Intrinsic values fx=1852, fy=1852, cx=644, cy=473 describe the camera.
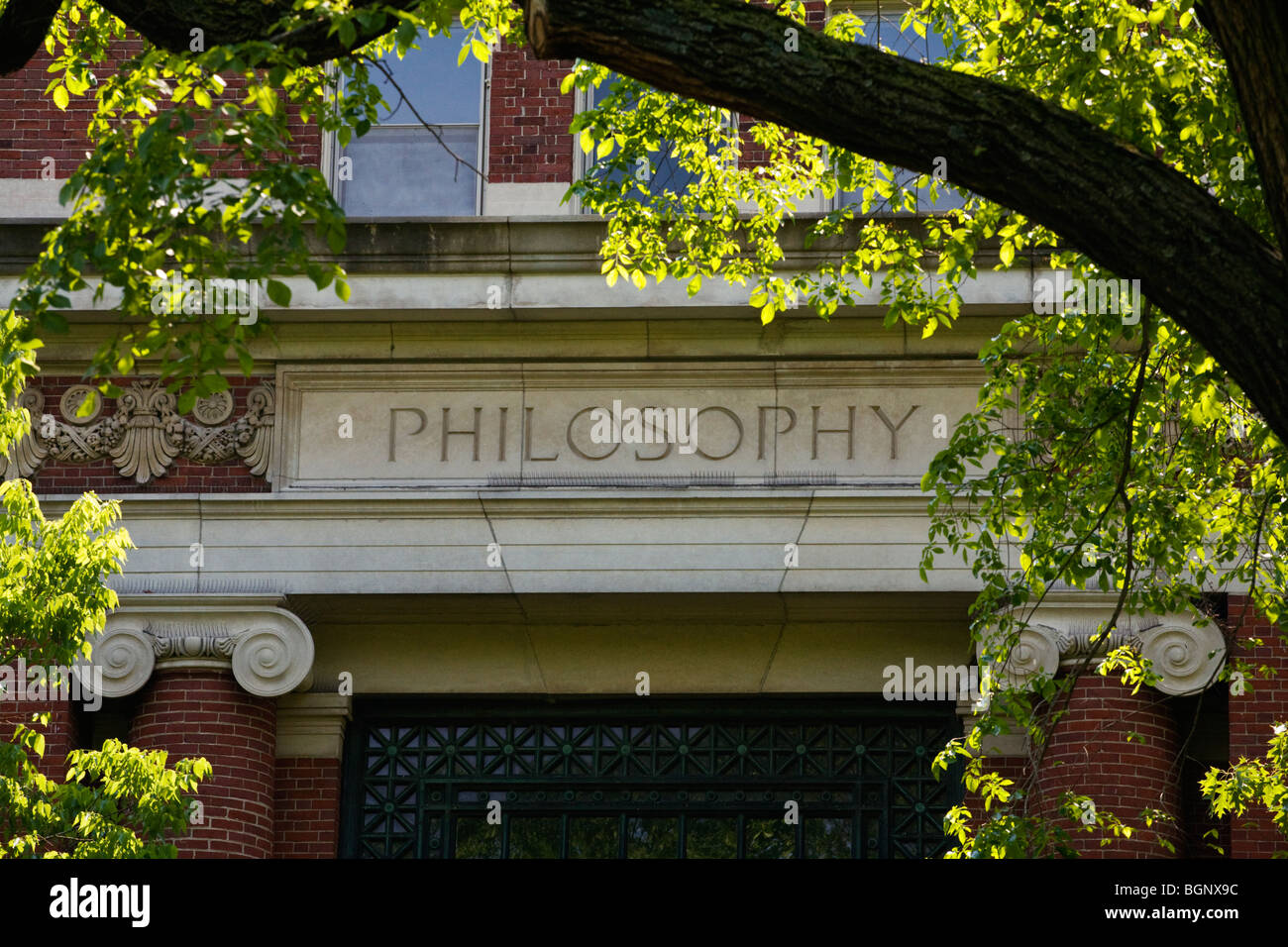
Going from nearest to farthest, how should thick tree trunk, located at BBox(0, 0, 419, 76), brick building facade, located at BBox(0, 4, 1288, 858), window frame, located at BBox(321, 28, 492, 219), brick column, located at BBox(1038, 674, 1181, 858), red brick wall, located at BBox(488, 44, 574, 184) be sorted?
thick tree trunk, located at BBox(0, 0, 419, 76) < brick column, located at BBox(1038, 674, 1181, 858) < brick building facade, located at BBox(0, 4, 1288, 858) < red brick wall, located at BBox(488, 44, 574, 184) < window frame, located at BBox(321, 28, 492, 219)

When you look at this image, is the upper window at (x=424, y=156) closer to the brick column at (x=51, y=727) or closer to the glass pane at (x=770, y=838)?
the brick column at (x=51, y=727)

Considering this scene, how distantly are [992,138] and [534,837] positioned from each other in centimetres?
845

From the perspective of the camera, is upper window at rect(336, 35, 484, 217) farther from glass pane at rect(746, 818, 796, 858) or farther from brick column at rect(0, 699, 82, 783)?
glass pane at rect(746, 818, 796, 858)

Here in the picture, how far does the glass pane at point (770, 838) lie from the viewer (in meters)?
12.9

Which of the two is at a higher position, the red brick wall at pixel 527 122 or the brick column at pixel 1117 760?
the red brick wall at pixel 527 122

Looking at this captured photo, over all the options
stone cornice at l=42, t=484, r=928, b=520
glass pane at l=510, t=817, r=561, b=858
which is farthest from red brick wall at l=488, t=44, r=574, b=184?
glass pane at l=510, t=817, r=561, b=858

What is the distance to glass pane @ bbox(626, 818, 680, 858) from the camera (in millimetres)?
13008

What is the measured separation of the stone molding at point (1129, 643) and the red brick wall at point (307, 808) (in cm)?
462

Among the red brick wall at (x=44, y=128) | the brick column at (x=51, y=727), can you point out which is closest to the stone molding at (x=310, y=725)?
the brick column at (x=51, y=727)

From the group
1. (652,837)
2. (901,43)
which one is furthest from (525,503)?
(901,43)

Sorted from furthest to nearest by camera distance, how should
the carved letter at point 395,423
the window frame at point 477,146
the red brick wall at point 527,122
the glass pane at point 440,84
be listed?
the glass pane at point 440,84 → the window frame at point 477,146 → the red brick wall at point 527,122 → the carved letter at point 395,423

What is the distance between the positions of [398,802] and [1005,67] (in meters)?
7.28

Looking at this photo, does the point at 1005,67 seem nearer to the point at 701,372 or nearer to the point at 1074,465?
the point at 1074,465
